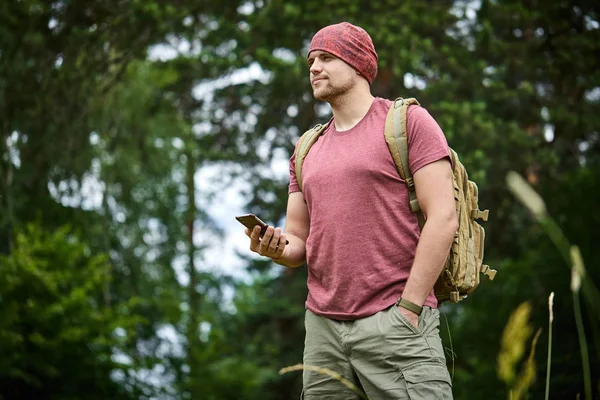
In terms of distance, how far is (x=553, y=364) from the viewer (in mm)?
9117

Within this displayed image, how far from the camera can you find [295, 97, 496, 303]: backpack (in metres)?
2.71

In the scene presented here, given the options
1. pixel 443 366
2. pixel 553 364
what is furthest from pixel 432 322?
pixel 553 364

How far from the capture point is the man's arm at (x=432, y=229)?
8.48ft

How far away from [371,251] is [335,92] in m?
0.56

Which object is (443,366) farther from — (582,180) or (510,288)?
(510,288)

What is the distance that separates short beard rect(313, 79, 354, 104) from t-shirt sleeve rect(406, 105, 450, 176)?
0.25 metres

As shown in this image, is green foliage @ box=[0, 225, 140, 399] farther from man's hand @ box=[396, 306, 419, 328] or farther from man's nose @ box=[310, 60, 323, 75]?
man's hand @ box=[396, 306, 419, 328]

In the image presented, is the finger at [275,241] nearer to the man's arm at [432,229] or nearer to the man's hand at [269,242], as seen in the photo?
the man's hand at [269,242]

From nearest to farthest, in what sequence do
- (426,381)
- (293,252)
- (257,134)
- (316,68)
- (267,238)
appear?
(426,381) → (267,238) → (316,68) → (293,252) → (257,134)

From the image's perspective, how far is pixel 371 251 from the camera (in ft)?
8.77

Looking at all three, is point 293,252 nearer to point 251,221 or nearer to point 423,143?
point 251,221

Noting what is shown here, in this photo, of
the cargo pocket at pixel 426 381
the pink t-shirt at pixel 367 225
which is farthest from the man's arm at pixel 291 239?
the cargo pocket at pixel 426 381

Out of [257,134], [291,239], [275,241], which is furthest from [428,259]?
[257,134]

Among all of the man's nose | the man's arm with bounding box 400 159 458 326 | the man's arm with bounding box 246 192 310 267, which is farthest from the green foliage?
the man's arm with bounding box 400 159 458 326
